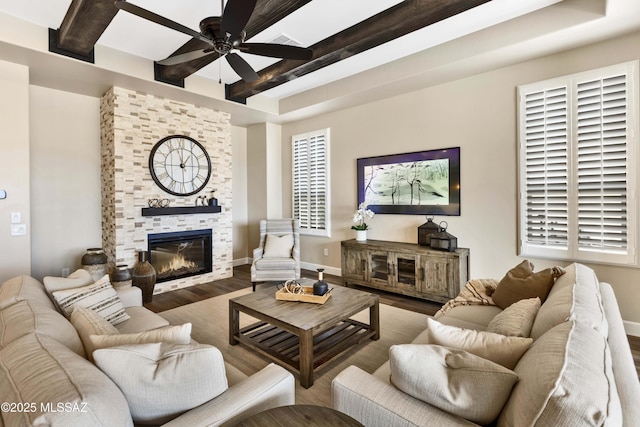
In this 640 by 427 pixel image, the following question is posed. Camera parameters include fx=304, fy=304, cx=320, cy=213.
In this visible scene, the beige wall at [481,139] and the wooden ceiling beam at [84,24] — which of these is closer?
the wooden ceiling beam at [84,24]

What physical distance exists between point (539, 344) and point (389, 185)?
11.9 feet

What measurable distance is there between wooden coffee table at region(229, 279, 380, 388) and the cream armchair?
1.34m

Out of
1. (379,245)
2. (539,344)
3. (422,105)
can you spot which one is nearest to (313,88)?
(422,105)

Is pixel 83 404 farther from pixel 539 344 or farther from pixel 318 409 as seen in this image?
pixel 539 344

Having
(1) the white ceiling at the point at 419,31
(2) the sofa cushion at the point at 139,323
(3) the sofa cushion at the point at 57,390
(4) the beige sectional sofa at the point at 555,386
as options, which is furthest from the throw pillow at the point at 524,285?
(2) the sofa cushion at the point at 139,323

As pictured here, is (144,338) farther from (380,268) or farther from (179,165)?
(179,165)

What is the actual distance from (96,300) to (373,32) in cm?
338

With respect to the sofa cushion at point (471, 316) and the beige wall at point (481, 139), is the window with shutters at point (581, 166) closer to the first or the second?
the beige wall at point (481, 139)

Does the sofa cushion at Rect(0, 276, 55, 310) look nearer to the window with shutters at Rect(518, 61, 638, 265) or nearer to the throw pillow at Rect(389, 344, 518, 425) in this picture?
the throw pillow at Rect(389, 344, 518, 425)

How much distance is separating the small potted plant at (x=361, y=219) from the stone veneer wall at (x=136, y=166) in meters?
2.46

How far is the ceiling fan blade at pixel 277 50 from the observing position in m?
2.55

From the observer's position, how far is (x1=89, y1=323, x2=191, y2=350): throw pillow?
1.25 meters

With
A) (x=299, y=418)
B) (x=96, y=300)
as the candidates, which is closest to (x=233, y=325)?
(x=96, y=300)

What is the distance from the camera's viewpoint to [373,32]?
309 cm
